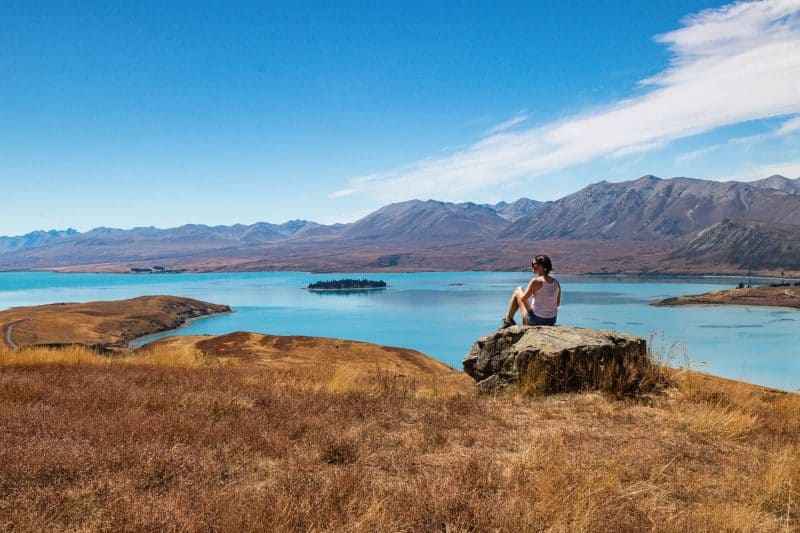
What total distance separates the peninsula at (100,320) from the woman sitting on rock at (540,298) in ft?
247

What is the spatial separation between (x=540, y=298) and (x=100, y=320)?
116 meters

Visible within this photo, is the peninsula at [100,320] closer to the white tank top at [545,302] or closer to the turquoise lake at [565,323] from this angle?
the turquoise lake at [565,323]

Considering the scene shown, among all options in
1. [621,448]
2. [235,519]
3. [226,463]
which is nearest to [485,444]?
[621,448]

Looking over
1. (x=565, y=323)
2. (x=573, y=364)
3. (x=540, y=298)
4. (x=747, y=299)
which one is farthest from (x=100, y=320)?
(x=747, y=299)

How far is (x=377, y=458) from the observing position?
20.6 feet

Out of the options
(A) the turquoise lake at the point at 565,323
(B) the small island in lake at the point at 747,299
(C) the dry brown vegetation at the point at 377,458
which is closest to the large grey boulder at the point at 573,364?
(C) the dry brown vegetation at the point at 377,458

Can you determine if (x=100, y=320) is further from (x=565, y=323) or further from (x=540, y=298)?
(x=540, y=298)

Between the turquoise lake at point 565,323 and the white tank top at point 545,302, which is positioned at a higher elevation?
the white tank top at point 545,302

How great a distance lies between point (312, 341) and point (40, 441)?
1187 inches

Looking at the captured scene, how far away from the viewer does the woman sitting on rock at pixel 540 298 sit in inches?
490

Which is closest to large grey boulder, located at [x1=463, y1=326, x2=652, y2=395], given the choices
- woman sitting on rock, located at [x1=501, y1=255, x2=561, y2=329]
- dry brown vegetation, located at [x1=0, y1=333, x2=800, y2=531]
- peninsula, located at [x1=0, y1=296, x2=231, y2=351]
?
dry brown vegetation, located at [x1=0, y1=333, x2=800, y2=531]

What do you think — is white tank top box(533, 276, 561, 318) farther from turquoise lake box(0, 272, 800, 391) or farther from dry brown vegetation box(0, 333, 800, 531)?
turquoise lake box(0, 272, 800, 391)

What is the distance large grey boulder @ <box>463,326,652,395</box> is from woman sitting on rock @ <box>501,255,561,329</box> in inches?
35.8

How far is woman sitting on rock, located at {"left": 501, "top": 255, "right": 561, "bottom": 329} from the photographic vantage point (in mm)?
12445
